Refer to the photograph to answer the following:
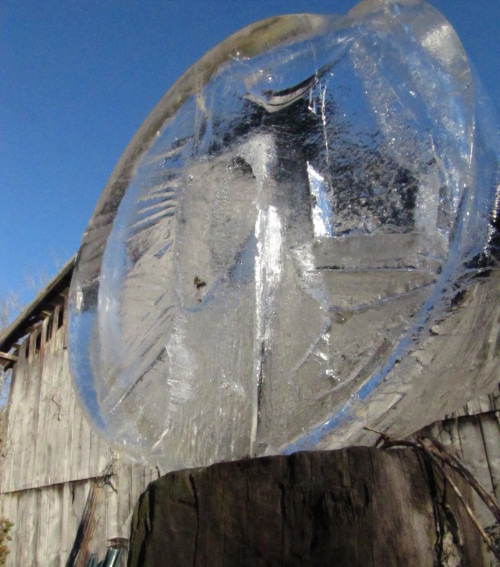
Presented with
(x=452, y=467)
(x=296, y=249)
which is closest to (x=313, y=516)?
(x=452, y=467)

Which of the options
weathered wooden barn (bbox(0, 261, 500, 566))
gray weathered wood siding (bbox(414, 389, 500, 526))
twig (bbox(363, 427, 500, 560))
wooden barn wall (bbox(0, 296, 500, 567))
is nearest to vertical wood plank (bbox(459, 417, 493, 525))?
gray weathered wood siding (bbox(414, 389, 500, 526))

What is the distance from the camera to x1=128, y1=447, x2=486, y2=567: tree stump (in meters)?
0.81

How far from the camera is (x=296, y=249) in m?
1.27

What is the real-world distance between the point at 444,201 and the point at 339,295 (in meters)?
0.29

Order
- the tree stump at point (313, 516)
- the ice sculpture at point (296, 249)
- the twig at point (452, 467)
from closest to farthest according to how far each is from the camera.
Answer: the tree stump at point (313, 516) < the twig at point (452, 467) < the ice sculpture at point (296, 249)

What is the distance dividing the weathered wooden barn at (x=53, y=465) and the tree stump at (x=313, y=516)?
380 centimetres

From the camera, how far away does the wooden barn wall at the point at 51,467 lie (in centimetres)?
534

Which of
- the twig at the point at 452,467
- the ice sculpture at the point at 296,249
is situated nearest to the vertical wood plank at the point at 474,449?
the ice sculpture at the point at 296,249

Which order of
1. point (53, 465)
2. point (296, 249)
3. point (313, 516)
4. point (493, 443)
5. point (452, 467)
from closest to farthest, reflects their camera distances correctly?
point (313, 516), point (452, 467), point (296, 249), point (493, 443), point (53, 465)

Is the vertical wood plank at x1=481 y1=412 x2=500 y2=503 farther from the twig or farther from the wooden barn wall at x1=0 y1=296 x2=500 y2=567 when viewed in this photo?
the wooden barn wall at x1=0 y1=296 x2=500 y2=567

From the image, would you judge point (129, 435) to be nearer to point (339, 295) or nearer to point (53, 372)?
point (339, 295)

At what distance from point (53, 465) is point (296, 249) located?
598 centimetres

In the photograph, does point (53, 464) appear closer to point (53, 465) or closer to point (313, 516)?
point (53, 465)

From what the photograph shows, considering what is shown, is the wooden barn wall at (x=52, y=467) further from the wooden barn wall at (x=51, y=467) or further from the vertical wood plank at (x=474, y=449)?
the vertical wood plank at (x=474, y=449)
